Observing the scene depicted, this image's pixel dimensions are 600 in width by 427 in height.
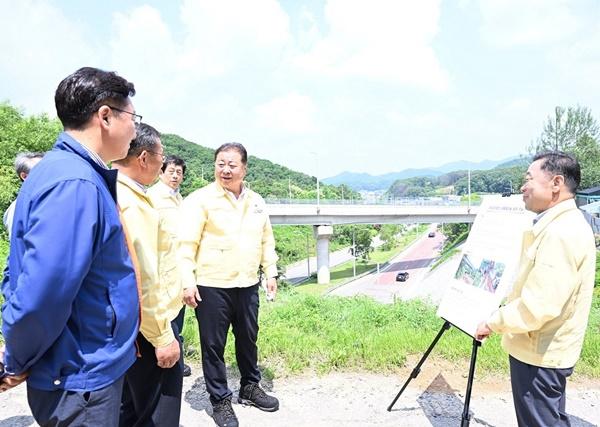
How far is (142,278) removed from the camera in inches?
72.8

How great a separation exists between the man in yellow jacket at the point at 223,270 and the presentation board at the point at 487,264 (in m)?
1.50

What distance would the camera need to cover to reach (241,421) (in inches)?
116

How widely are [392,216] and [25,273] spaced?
34932 millimetres

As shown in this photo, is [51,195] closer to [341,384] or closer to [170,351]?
[170,351]

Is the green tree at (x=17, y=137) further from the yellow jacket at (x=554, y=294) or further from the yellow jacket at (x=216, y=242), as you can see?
the yellow jacket at (x=554, y=294)

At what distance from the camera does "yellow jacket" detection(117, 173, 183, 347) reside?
6.11ft

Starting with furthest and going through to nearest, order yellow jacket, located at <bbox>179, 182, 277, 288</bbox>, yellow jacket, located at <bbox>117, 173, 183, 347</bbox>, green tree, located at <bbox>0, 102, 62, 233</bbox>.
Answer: green tree, located at <bbox>0, 102, 62, 233</bbox> < yellow jacket, located at <bbox>179, 182, 277, 288</bbox> < yellow jacket, located at <bbox>117, 173, 183, 347</bbox>

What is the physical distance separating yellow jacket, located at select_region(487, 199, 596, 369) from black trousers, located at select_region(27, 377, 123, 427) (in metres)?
1.98

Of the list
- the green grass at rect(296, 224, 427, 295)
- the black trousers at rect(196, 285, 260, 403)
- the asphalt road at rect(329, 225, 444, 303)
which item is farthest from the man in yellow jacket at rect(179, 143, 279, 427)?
the green grass at rect(296, 224, 427, 295)

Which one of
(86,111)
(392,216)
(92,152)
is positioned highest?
(86,111)

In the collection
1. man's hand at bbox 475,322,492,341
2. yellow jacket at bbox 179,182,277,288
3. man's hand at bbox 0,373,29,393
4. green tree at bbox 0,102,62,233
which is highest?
green tree at bbox 0,102,62,233

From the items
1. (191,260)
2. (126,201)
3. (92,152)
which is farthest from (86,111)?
(191,260)

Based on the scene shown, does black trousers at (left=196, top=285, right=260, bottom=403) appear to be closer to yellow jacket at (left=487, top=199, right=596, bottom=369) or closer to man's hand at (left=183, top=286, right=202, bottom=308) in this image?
man's hand at (left=183, top=286, right=202, bottom=308)

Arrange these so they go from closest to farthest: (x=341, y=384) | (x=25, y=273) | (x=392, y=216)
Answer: (x=25, y=273)
(x=341, y=384)
(x=392, y=216)
